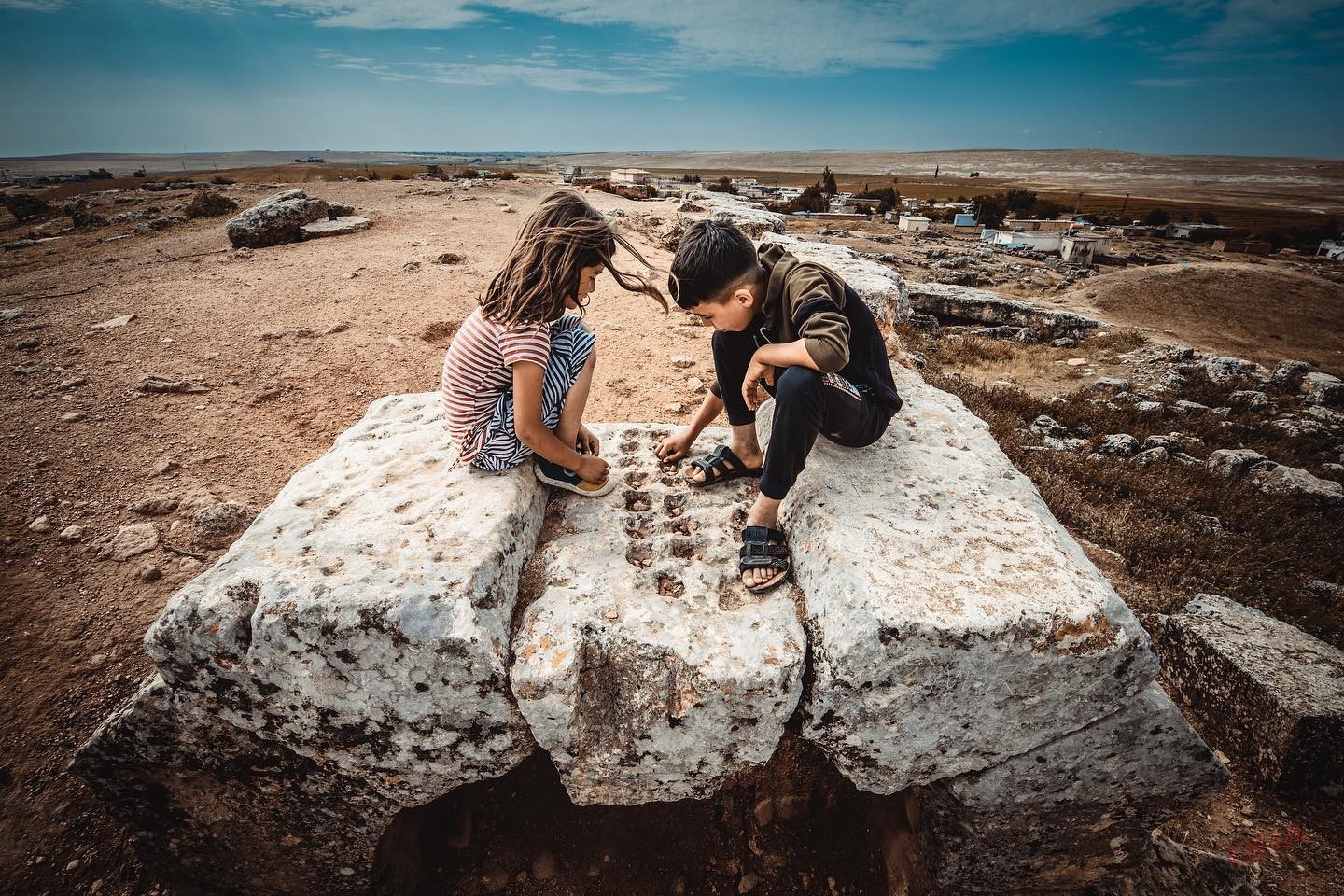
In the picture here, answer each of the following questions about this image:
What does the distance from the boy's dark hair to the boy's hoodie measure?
18 centimetres

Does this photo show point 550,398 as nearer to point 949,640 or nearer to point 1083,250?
point 949,640

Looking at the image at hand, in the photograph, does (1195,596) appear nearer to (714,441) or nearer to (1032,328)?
(714,441)

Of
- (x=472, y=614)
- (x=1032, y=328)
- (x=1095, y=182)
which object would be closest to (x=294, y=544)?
(x=472, y=614)

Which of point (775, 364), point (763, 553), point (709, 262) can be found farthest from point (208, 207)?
point (763, 553)

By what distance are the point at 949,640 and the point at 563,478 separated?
5.39 feet

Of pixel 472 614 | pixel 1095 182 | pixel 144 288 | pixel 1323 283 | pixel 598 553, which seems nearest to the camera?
pixel 472 614

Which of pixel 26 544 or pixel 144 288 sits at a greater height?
pixel 144 288

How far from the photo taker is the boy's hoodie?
2.08 m

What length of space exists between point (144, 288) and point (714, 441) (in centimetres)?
895

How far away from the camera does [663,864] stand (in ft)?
7.93

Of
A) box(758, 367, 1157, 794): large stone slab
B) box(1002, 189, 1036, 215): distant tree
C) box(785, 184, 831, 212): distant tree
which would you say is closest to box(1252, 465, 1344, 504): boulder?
box(758, 367, 1157, 794): large stone slab

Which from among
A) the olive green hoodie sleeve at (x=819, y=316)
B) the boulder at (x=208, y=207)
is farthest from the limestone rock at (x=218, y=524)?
the boulder at (x=208, y=207)

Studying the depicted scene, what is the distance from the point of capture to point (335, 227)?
10.5 m

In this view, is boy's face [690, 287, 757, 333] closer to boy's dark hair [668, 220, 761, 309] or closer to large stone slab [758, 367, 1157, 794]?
boy's dark hair [668, 220, 761, 309]
